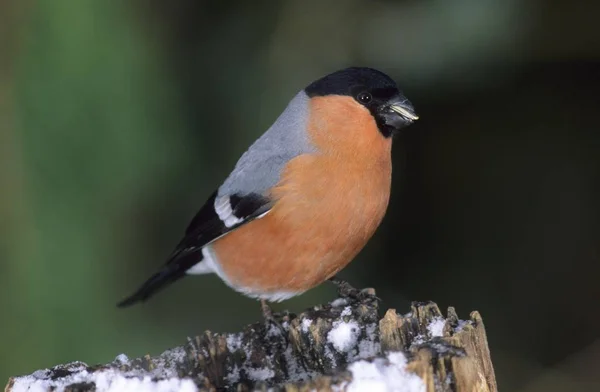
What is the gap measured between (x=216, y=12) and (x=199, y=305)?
56.3 inches

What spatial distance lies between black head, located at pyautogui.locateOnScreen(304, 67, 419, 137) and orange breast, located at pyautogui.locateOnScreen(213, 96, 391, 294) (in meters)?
0.03

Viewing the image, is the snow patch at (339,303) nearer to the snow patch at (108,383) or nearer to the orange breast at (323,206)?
the orange breast at (323,206)

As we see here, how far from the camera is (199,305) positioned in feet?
13.3

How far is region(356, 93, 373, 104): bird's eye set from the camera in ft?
9.73

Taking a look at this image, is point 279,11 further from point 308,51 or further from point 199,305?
point 199,305

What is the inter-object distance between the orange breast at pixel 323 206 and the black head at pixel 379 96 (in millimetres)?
30

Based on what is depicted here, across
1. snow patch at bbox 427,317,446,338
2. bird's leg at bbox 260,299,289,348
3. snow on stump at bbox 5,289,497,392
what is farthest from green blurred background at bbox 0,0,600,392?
snow patch at bbox 427,317,446,338

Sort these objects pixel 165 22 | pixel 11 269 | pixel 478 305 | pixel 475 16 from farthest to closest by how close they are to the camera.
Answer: pixel 478 305, pixel 165 22, pixel 475 16, pixel 11 269

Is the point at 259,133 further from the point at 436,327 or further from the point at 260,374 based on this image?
the point at 436,327

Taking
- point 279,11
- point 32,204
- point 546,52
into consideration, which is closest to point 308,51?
point 279,11

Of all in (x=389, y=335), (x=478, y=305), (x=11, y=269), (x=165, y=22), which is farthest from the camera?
(x=478, y=305)

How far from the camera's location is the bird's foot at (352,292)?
9.61 ft

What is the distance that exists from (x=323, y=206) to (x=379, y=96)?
0.45 metres

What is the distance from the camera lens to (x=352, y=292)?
3.08 metres
